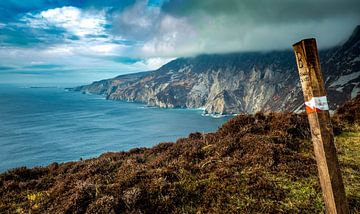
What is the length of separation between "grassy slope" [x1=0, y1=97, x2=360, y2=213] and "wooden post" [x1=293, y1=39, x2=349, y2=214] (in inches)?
78.3

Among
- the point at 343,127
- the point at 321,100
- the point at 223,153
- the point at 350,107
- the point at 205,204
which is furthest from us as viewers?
the point at 350,107

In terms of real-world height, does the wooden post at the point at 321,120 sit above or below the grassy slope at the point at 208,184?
above

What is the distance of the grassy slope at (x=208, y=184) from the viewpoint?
551 cm

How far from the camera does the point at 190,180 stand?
22.1 feet

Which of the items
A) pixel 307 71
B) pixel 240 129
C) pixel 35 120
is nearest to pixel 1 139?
pixel 35 120

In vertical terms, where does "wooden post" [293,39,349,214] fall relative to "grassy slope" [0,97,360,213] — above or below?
above

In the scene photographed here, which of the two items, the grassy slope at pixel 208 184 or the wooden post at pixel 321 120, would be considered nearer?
the wooden post at pixel 321 120

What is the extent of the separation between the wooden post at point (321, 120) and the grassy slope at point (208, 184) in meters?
1.99

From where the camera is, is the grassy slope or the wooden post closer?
the wooden post

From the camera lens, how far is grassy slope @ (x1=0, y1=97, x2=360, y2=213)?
5.51m

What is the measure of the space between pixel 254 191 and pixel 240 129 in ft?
20.7

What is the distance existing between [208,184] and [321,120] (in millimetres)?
3809

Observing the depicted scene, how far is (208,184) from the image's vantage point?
6.41 meters

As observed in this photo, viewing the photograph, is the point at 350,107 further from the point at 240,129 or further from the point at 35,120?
the point at 35,120
